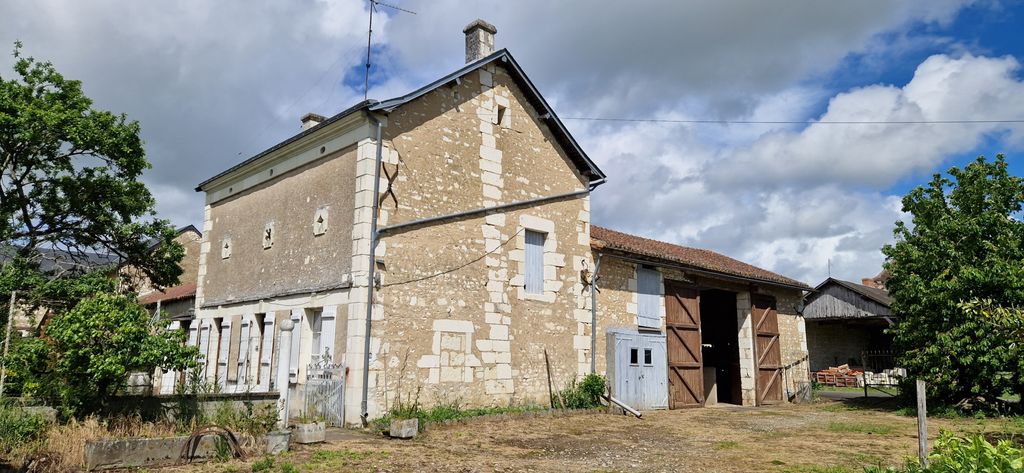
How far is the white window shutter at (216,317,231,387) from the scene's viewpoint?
14.2 m

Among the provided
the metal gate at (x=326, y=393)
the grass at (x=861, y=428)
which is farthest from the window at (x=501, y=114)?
the grass at (x=861, y=428)

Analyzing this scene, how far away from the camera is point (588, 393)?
1374cm

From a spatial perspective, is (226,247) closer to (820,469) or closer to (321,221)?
(321,221)

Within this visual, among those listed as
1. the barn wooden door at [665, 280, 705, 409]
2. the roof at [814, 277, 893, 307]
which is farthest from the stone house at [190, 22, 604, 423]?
the roof at [814, 277, 893, 307]

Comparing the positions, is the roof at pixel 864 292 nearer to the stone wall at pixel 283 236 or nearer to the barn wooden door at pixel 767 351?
the barn wooden door at pixel 767 351

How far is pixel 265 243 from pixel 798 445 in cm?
1050

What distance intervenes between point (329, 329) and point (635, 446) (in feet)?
17.4

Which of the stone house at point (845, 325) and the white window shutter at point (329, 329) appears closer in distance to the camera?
the white window shutter at point (329, 329)

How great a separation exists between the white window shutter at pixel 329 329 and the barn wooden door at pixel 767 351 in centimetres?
1157

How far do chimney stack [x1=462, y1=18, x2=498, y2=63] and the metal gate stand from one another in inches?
273

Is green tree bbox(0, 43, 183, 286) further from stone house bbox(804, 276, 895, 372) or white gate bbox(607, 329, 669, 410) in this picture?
stone house bbox(804, 276, 895, 372)

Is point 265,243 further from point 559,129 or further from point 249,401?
point 559,129

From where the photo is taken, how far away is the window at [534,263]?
539 inches

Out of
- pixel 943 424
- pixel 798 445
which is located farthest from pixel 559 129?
pixel 943 424
